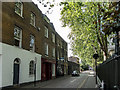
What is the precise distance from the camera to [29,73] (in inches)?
690

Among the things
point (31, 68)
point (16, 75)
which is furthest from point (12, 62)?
point (31, 68)

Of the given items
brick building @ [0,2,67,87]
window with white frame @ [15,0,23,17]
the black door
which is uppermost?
window with white frame @ [15,0,23,17]

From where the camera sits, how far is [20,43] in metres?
15.5

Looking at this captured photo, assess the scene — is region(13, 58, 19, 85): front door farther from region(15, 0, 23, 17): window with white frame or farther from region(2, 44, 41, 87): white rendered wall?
region(15, 0, 23, 17): window with white frame

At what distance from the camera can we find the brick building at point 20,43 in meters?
12.7

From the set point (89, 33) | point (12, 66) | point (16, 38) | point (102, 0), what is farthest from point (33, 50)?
point (102, 0)

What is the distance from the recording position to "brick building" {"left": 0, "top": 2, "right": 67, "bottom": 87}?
12.7m

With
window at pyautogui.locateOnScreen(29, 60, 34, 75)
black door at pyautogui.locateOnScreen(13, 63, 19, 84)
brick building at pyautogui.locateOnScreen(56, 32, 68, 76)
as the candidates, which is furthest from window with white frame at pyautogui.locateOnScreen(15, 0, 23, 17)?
brick building at pyautogui.locateOnScreen(56, 32, 68, 76)

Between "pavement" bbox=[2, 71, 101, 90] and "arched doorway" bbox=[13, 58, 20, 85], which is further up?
"arched doorway" bbox=[13, 58, 20, 85]

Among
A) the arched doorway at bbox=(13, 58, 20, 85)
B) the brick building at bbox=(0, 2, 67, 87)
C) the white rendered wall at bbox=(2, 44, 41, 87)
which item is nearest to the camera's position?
the white rendered wall at bbox=(2, 44, 41, 87)

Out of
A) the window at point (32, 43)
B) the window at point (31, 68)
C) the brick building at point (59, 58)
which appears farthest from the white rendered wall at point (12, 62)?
the brick building at point (59, 58)

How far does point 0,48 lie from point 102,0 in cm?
856

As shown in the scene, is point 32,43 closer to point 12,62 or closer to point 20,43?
point 20,43

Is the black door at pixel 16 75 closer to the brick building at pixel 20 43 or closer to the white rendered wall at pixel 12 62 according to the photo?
the brick building at pixel 20 43
